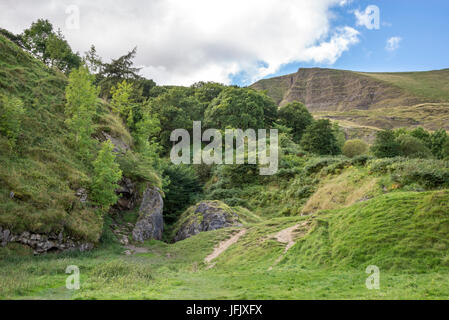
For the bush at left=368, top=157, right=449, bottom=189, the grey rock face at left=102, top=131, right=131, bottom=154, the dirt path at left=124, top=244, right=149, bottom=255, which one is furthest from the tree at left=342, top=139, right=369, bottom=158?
the dirt path at left=124, top=244, right=149, bottom=255

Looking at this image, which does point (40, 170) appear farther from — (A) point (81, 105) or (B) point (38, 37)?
(B) point (38, 37)

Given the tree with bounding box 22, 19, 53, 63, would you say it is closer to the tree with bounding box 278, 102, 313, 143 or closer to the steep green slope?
the steep green slope

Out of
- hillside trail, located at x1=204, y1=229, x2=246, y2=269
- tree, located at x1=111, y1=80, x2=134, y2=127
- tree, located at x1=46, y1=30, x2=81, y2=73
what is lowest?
hillside trail, located at x1=204, y1=229, x2=246, y2=269

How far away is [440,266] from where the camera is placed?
31.1 feet

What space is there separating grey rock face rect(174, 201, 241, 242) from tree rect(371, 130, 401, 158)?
53.4ft

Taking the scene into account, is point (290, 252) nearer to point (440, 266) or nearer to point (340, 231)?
point (340, 231)

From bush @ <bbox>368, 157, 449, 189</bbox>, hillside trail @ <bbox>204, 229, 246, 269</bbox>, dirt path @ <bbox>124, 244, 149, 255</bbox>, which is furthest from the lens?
bush @ <bbox>368, 157, 449, 189</bbox>

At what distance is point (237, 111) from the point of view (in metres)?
48.3

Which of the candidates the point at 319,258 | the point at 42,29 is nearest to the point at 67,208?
the point at 319,258

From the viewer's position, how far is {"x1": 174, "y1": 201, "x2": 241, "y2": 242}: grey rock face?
74.8 ft

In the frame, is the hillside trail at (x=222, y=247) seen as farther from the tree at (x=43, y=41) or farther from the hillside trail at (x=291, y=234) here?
the tree at (x=43, y=41)

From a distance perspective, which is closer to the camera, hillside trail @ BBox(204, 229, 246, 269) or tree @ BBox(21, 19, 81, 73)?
hillside trail @ BBox(204, 229, 246, 269)

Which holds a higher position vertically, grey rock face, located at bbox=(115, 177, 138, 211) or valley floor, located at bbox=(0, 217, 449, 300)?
grey rock face, located at bbox=(115, 177, 138, 211)

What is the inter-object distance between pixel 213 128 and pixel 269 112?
12108 mm
